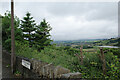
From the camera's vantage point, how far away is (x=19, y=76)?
5.25 m

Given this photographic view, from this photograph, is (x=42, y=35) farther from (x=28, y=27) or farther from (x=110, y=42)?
(x=110, y=42)

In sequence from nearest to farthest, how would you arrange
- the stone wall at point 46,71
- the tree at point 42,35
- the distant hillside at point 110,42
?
1. the stone wall at point 46,71
2. the distant hillside at point 110,42
3. the tree at point 42,35

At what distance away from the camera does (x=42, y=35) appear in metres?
13.6

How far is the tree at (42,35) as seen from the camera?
1293 centimetres

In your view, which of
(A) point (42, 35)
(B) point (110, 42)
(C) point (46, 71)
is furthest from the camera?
(A) point (42, 35)

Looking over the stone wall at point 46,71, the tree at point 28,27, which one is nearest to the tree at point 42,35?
the tree at point 28,27

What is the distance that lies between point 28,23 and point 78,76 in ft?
43.5

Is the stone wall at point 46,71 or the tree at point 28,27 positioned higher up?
the tree at point 28,27

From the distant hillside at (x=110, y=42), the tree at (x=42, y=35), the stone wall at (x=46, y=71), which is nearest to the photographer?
the stone wall at (x=46, y=71)

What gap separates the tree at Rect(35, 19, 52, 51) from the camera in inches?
509

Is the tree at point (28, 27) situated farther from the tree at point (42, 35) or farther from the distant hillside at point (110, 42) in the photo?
the distant hillside at point (110, 42)

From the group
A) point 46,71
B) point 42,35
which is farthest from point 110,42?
point 42,35

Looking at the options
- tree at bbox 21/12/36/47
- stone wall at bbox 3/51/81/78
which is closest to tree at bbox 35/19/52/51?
tree at bbox 21/12/36/47

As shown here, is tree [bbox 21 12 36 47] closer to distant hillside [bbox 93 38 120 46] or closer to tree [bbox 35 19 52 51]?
tree [bbox 35 19 52 51]
